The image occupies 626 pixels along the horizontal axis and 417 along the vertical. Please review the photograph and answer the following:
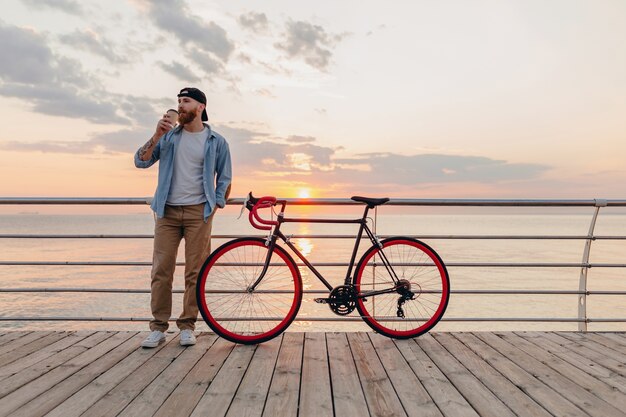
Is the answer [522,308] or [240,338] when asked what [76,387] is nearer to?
[240,338]

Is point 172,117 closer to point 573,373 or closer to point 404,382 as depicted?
point 404,382

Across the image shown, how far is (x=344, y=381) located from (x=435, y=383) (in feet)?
1.63

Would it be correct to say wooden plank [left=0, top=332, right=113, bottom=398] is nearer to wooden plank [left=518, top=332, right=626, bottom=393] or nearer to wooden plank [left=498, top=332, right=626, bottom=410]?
wooden plank [left=498, top=332, right=626, bottom=410]

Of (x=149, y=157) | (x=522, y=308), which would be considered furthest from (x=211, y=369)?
(x=522, y=308)

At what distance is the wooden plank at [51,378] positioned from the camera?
227 cm

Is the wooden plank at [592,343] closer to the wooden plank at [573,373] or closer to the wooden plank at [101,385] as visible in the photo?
the wooden plank at [573,373]

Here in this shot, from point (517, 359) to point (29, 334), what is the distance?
3.57 meters

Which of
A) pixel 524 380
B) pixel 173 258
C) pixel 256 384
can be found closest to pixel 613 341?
pixel 524 380

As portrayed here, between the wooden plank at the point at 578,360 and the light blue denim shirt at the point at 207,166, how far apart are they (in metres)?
2.54

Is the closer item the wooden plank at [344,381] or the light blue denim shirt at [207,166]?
the wooden plank at [344,381]

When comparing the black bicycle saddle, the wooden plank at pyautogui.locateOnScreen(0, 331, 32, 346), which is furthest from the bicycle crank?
the wooden plank at pyautogui.locateOnScreen(0, 331, 32, 346)

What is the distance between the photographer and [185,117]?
334 cm

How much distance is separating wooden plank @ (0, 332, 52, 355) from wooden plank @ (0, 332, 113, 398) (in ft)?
1.23

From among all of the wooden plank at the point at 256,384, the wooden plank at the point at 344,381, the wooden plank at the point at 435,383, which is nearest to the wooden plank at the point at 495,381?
the wooden plank at the point at 435,383
